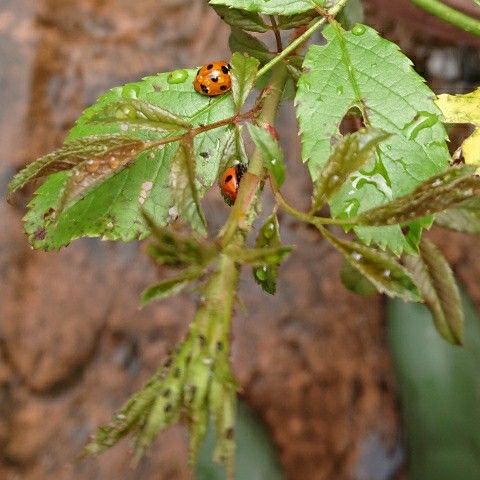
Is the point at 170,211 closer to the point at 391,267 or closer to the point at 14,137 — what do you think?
the point at 391,267

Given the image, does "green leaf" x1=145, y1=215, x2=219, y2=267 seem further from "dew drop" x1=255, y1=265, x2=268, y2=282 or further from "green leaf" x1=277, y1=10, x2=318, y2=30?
"green leaf" x1=277, y1=10, x2=318, y2=30

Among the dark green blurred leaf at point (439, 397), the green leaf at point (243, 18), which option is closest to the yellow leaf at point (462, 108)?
the green leaf at point (243, 18)

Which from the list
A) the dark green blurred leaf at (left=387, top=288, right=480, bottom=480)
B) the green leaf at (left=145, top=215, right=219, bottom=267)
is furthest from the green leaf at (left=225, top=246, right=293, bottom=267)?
the dark green blurred leaf at (left=387, top=288, right=480, bottom=480)

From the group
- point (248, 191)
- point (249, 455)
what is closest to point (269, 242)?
point (248, 191)

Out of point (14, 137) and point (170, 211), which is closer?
point (170, 211)

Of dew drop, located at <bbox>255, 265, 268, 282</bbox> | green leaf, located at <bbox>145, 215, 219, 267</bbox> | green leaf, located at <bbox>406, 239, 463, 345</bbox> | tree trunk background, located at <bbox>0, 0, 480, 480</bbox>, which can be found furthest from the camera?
tree trunk background, located at <bbox>0, 0, 480, 480</bbox>

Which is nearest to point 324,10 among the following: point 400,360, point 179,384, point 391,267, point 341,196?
point 341,196

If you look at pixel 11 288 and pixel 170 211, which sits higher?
pixel 170 211

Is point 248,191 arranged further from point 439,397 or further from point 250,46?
point 439,397
